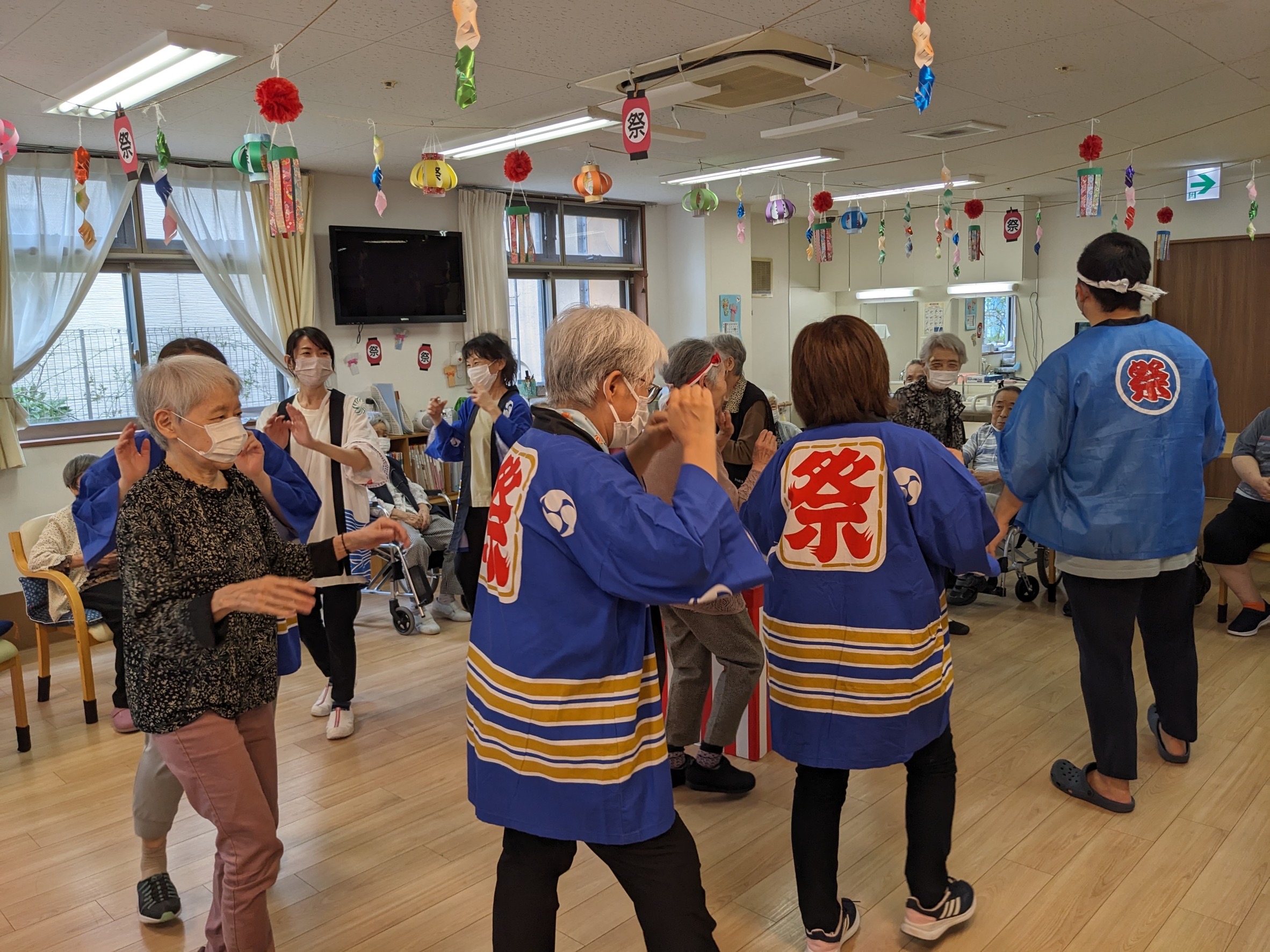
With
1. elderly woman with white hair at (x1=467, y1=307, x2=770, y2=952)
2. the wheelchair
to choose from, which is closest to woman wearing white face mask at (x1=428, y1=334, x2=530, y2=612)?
elderly woman with white hair at (x1=467, y1=307, x2=770, y2=952)

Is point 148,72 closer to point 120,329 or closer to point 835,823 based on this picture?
point 120,329

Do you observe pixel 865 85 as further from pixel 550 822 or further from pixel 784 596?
pixel 550 822

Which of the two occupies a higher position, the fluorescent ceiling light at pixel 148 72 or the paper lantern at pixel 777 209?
the fluorescent ceiling light at pixel 148 72

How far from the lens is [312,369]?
3.60m

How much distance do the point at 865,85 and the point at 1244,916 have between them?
343cm

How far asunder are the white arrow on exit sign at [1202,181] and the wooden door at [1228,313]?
1.26ft

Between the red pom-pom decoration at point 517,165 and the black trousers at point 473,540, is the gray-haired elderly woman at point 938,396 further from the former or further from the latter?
the red pom-pom decoration at point 517,165

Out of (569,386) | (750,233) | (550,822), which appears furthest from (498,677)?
(750,233)

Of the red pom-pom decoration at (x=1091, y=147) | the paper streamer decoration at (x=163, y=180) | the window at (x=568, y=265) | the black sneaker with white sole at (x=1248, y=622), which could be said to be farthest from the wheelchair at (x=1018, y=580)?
the paper streamer decoration at (x=163, y=180)

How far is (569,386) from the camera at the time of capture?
1670 mm

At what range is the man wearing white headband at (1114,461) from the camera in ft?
8.93

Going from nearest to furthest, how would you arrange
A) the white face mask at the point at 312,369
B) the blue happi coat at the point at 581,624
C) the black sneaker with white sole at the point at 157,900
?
the blue happi coat at the point at 581,624 → the black sneaker with white sole at the point at 157,900 → the white face mask at the point at 312,369

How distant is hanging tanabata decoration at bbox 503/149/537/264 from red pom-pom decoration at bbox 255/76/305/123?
56.0 inches

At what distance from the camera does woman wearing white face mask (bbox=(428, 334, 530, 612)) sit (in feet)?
11.9
